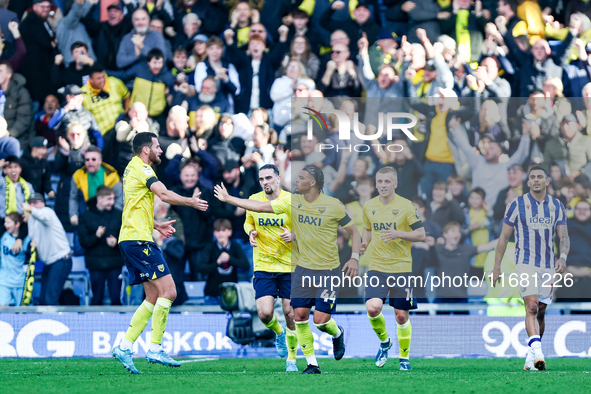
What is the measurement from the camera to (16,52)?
13.6 metres

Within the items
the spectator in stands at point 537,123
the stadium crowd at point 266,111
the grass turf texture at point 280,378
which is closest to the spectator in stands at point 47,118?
the stadium crowd at point 266,111

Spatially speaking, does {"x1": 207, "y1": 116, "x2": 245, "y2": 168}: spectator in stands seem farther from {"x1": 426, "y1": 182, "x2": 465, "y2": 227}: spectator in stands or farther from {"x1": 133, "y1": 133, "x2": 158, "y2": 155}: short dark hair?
{"x1": 133, "y1": 133, "x2": 158, "y2": 155}: short dark hair

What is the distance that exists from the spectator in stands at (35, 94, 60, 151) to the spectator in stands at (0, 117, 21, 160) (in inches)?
21.1

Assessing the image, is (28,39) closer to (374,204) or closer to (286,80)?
(286,80)

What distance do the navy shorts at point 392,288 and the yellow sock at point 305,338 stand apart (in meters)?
1.26

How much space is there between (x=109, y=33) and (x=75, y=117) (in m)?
1.94

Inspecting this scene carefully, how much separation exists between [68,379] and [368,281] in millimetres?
3541

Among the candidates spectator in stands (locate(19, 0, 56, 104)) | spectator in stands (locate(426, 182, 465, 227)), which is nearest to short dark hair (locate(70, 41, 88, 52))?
spectator in stands (locate(19, 0, 56, 104))

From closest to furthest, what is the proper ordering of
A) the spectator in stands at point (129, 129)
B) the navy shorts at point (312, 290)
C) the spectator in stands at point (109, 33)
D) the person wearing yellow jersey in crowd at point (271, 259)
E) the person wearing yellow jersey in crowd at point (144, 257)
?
the person wearing yellow jersey in crowd at point (144, 257)
the navy shorts at point (312, 290)
the person wearing yellow jersey in crowd at point (271, 259)
the spectator in stands at point (129, 129)
the spectator in stands at point (109, 33)

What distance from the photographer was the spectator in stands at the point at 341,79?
1316cm

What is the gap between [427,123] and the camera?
12148 mm

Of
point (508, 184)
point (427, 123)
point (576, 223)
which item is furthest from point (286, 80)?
point (576, 223)

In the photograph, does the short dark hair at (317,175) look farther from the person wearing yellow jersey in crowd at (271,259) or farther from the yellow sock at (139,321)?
the yellow sock at (139,321)

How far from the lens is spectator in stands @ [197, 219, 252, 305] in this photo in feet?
38.6
